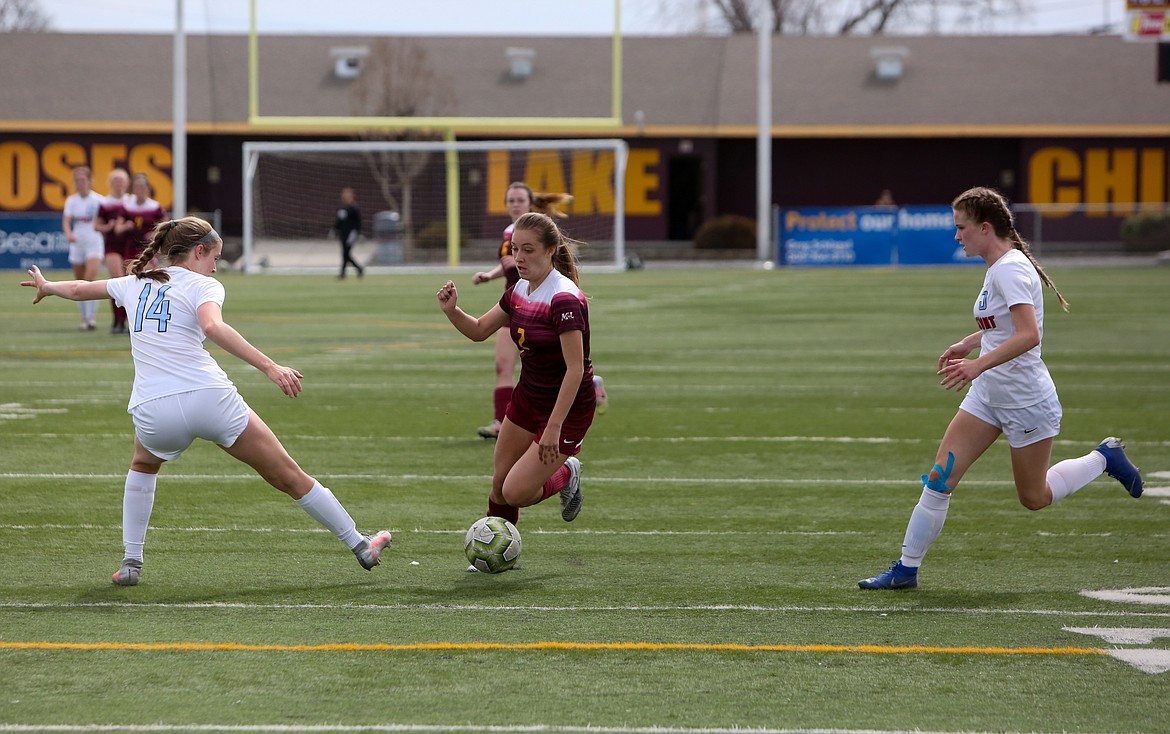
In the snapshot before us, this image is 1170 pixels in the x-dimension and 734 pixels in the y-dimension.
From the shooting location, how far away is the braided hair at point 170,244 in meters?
6.79

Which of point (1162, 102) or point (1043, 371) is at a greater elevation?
point (1162, 102)

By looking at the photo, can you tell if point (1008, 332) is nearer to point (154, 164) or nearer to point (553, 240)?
point (553, 240)

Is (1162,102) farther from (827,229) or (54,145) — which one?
(54,145)

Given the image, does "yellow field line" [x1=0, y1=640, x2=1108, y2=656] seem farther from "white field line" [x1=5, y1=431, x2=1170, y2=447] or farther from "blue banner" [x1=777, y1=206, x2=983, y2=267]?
"blue banner" [x1=777, y1=206, x2=983, y2=267]

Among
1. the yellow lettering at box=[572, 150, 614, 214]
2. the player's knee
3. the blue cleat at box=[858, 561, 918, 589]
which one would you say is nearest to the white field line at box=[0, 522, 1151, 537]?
the player's knee

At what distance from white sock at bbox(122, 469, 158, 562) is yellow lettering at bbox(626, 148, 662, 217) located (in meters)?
42.5

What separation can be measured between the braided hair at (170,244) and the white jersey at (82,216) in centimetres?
1577

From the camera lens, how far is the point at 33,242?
1501 inches

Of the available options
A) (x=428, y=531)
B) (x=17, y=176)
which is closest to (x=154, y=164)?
(x=17, y=176)

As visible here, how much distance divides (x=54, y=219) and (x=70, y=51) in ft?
42.7

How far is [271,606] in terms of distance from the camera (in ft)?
22.0

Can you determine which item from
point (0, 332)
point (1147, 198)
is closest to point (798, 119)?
point (1147, 198)

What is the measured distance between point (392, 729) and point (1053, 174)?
158 ft

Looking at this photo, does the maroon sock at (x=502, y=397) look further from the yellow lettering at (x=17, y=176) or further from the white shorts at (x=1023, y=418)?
the yellow lettering at (x=17, y=176)
